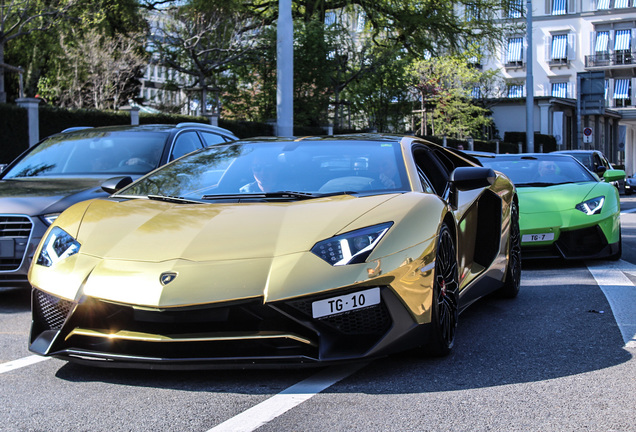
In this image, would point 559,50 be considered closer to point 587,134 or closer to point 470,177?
point 587,134

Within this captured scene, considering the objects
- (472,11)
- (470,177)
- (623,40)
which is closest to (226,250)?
(470,177)

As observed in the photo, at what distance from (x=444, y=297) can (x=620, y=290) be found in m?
2.94

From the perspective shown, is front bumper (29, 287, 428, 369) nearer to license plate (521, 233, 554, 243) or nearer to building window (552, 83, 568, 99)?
license plate (521, 233, 554, 243)

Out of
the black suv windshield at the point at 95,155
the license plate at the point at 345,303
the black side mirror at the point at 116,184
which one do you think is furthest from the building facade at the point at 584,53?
the license plate at the point at 345,303

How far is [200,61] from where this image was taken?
105 feet

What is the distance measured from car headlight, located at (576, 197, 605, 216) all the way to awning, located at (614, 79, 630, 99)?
208ft

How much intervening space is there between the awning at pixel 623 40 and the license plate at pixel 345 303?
68.6 meters

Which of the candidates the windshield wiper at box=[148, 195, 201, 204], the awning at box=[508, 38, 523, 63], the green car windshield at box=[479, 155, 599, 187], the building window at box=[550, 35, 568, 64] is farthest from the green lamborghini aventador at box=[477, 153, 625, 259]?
the building window at box=[550, 35, 568, 64]

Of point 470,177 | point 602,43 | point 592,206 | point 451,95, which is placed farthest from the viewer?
point 602,43

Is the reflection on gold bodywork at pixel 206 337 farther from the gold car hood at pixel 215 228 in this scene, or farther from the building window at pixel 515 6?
the building window at pixel 515 6

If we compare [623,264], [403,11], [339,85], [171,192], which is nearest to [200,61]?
[339,85]

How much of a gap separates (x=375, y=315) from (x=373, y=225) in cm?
45

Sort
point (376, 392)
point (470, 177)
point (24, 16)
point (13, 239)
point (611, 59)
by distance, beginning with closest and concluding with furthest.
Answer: point (376, 392) → point (470, 177) → point (13, 239) → point (24, 16) → point (611, 59)

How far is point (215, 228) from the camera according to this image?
404 cm
